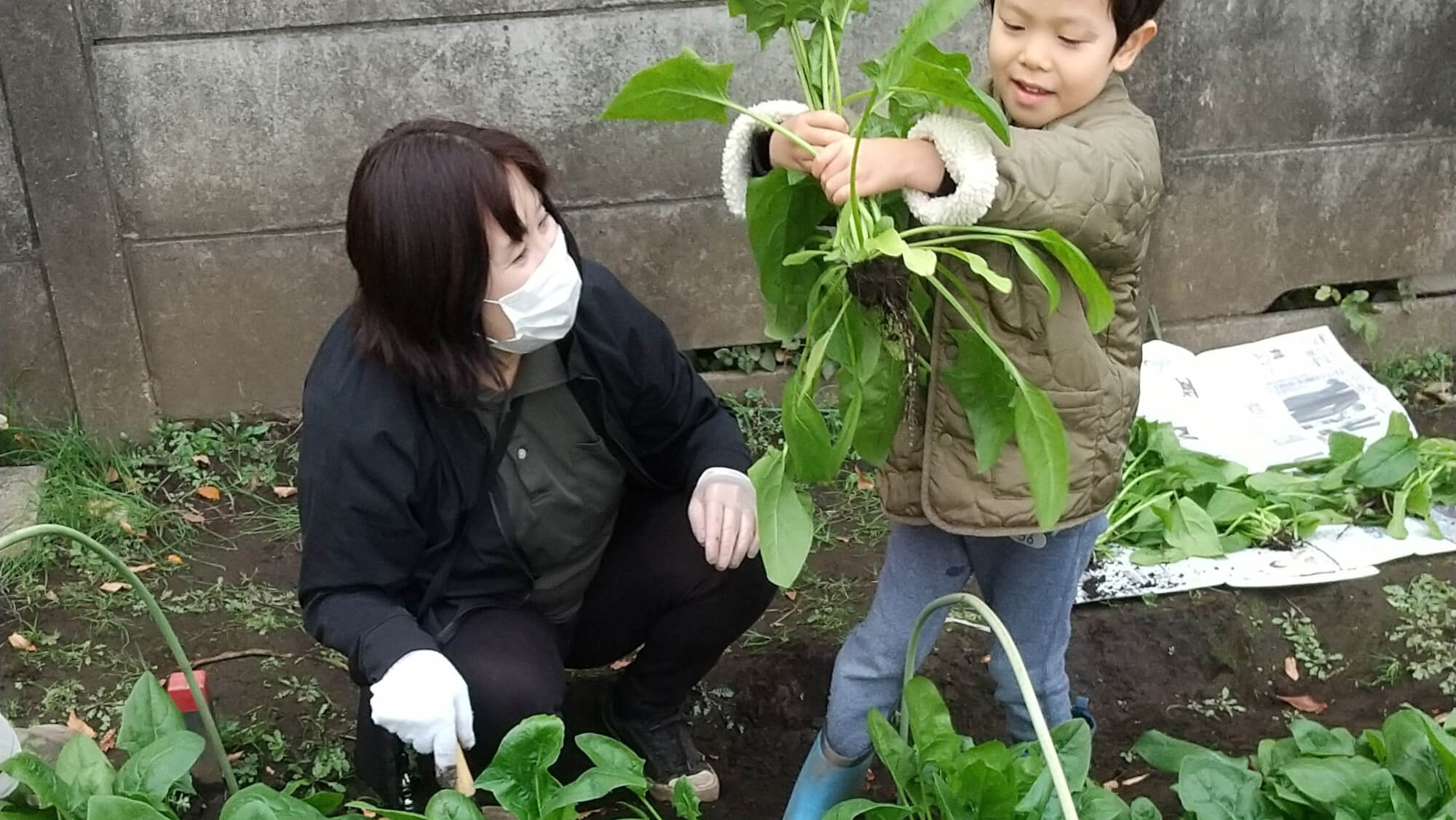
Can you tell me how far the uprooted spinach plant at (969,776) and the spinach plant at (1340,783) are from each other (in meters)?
0.08

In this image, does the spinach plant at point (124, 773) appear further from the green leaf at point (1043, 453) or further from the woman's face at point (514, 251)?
the green leaf at point (1043, 453)

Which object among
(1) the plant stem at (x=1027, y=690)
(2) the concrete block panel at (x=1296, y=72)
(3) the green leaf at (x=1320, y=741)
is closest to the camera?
(1) the plant stem at (x=1027, y=690)

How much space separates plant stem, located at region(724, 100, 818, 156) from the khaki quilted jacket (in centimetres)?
19

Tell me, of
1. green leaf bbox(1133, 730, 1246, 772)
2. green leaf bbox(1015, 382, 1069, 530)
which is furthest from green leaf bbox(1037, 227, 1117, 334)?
green leaf bbox(1133, 730, 1246, 772)

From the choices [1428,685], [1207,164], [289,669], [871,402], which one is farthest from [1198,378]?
[289,669]

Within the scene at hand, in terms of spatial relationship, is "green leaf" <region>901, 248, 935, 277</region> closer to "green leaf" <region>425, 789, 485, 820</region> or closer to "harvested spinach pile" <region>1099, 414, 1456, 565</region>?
"green leaf" <region>425, 789, 485, 820</region>

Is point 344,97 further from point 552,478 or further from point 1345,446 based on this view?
point 1345,446

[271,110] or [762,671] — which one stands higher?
[271,110]

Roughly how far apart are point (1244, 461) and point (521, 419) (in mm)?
1783

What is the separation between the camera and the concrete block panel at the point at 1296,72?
304 cm

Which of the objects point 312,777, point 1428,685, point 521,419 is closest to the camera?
point 521,419

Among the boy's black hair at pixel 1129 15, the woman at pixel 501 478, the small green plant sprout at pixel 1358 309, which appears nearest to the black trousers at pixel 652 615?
the woman at pixel 501 478

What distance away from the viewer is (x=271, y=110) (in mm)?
2809

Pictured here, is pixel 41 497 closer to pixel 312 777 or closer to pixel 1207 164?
pixel 312 777
